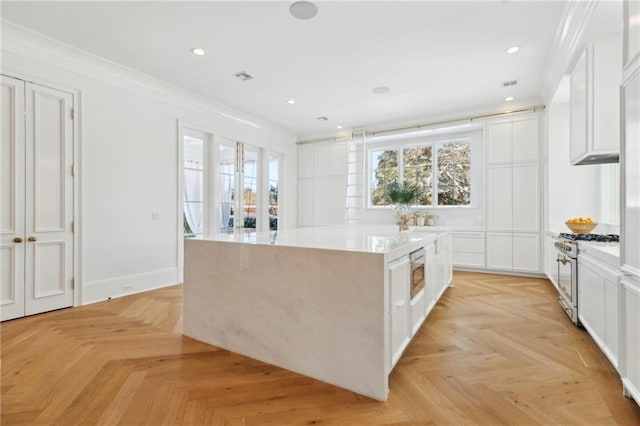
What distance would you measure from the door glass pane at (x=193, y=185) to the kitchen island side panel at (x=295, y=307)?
2.53 meters

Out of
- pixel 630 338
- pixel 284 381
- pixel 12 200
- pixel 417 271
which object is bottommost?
pixel 284 381

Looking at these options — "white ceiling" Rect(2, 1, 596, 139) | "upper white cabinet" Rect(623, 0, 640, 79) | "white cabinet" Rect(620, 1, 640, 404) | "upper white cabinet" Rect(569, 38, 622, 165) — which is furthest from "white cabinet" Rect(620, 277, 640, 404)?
"white ceiling" Rect(2, 1, 596, 139)

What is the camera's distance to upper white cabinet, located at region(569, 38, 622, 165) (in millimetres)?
2748

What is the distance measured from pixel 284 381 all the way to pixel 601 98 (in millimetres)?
3496

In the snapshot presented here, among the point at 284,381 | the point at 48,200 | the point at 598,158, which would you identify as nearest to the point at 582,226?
the point at 598,158

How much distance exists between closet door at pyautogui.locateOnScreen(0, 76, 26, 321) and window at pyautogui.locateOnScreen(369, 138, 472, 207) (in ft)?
18.2

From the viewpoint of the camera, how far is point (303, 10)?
9.07ft

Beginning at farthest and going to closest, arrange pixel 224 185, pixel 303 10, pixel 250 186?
pixel 250 186, pixel 224 185, pixel 303 10

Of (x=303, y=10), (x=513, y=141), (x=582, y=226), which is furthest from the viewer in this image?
(x=513, y=141)

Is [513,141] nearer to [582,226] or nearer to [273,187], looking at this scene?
[582,226]

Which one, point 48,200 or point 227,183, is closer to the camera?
point 48,200

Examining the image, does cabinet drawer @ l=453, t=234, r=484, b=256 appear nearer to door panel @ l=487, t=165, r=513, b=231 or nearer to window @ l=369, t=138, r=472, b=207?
door panel @ l=487, t=165, r=513, b=231

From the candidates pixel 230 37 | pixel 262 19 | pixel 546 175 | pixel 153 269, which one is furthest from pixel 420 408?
pixel 546 175

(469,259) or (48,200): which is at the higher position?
(48,200)
